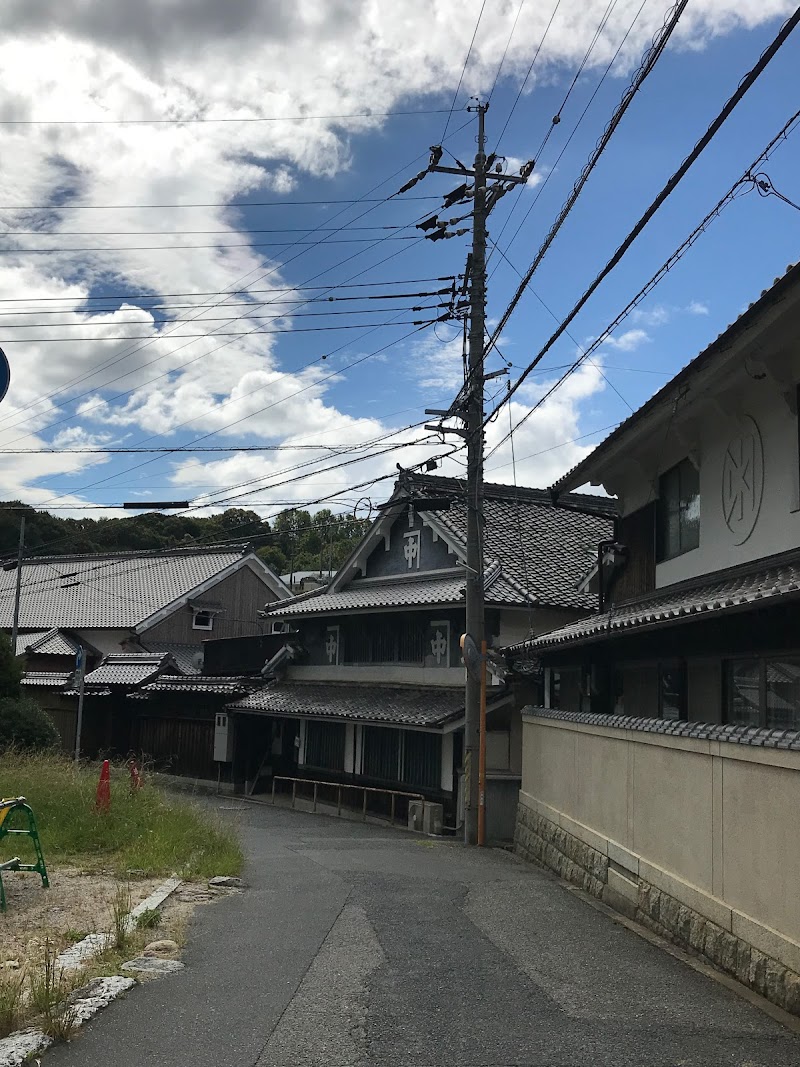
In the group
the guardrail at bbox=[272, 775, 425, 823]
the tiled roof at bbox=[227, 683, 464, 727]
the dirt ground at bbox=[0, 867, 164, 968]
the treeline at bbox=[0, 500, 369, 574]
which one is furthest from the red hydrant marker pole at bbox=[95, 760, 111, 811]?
the treeline at bbox=[0, 500, 369, 574]

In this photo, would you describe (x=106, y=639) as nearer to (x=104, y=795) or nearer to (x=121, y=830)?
(x=104, y=795)

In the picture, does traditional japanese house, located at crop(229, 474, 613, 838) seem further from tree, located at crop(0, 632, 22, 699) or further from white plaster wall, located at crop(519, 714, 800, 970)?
white plaster wall, located at crop(519, 714, 800, 970)

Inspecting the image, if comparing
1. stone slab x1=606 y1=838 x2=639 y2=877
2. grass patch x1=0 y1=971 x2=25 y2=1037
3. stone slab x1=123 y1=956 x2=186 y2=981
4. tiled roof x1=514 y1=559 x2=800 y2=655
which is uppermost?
tiled roof x1=514 y1=559 x2=800 y2=655

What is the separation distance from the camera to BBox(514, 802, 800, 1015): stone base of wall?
6.83m

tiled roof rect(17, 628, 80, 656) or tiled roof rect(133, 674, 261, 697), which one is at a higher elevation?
tiled roof rect(17, 628, 80, 656)

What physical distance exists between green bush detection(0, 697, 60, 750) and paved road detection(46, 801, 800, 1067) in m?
13.3

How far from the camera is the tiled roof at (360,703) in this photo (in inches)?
888

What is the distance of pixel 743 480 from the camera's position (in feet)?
39.2

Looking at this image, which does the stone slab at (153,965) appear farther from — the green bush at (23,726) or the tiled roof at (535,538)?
the green bush at (23,726)

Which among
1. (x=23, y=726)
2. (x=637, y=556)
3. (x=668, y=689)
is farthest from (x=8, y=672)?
(x=668, y=689)

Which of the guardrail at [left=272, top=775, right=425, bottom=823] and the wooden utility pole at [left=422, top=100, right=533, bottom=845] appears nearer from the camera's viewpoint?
the wooden utility pole at [left=422, top=100, right=533, bottom=845]

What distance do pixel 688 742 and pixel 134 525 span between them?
211 feet

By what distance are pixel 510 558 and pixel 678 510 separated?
33.2ft

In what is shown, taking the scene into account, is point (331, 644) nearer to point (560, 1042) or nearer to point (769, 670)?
point (769, 670)
